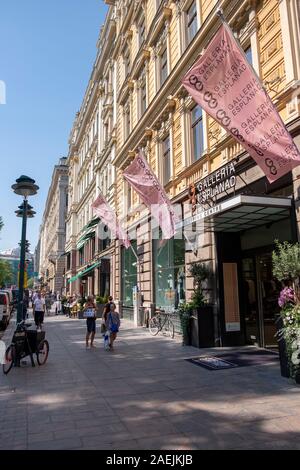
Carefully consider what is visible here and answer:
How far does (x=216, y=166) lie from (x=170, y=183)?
12.6ft

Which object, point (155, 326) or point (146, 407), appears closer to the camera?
point (146, 407)

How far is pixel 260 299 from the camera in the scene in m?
11.0

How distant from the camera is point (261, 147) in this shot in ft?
24.5

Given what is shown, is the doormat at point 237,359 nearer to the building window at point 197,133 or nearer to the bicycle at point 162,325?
the bicycle at point 162,325

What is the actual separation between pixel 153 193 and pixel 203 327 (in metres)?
4.96

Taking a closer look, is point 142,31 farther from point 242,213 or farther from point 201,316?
point 201,316

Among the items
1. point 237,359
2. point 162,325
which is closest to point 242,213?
point 237,359

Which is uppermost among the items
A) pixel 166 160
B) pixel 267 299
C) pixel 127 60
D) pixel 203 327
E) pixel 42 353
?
pixel 127 60

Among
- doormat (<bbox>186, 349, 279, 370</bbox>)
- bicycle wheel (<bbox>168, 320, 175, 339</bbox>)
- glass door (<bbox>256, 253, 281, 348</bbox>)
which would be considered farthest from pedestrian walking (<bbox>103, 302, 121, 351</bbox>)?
glass door (<bbox>256, 253, 281, 348</bbox>)

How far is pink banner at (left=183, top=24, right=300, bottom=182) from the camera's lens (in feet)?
23.5

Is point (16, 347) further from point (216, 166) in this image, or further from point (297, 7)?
point (297, 7)

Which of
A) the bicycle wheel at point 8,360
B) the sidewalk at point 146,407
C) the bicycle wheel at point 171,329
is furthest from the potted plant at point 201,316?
the bicycle wheel at point 8,360

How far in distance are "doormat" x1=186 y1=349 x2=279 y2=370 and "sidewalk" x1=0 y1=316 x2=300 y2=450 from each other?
1.31 ft

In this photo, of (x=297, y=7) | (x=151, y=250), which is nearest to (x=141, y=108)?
(x=151, y=250)
